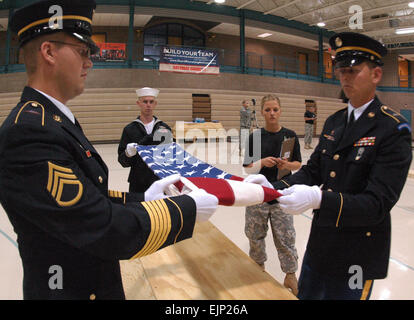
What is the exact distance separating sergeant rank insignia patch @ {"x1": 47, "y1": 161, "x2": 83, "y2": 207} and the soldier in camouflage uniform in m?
1.94

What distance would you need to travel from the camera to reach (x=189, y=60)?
1316 cm

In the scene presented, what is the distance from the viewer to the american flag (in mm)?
1305

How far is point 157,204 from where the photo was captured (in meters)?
0.95

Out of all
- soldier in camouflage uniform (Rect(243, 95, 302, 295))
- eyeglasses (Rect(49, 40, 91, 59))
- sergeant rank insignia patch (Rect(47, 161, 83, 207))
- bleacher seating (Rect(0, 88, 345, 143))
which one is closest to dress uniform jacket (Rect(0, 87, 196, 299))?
sergeant rank insignia patch (Rect(47, 161, 83, 207))

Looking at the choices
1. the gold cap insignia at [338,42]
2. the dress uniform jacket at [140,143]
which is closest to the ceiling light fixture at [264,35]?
the dress uniform jacket at [140,143]

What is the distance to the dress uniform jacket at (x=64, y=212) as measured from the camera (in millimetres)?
777

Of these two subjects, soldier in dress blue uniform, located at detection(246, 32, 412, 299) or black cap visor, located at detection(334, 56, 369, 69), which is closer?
soldier in dress blue uniform, located at detection(246, 32, 412, 299)

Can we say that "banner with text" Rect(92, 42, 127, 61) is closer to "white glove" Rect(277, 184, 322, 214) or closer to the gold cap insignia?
the gold cap insignia

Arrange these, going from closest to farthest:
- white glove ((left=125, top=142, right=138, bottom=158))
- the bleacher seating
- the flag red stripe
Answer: the flag red stripe, white glove ((left=125, top=142, right=138, bottom=158)), the bleacher seating

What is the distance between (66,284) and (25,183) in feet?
1.33

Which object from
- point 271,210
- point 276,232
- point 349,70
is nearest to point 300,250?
point 276,232

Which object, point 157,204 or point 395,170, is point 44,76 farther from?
point 395,170

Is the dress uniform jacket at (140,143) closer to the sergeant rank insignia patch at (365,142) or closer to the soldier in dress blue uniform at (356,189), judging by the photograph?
the soldier in dress blue uniform at (356,189)
